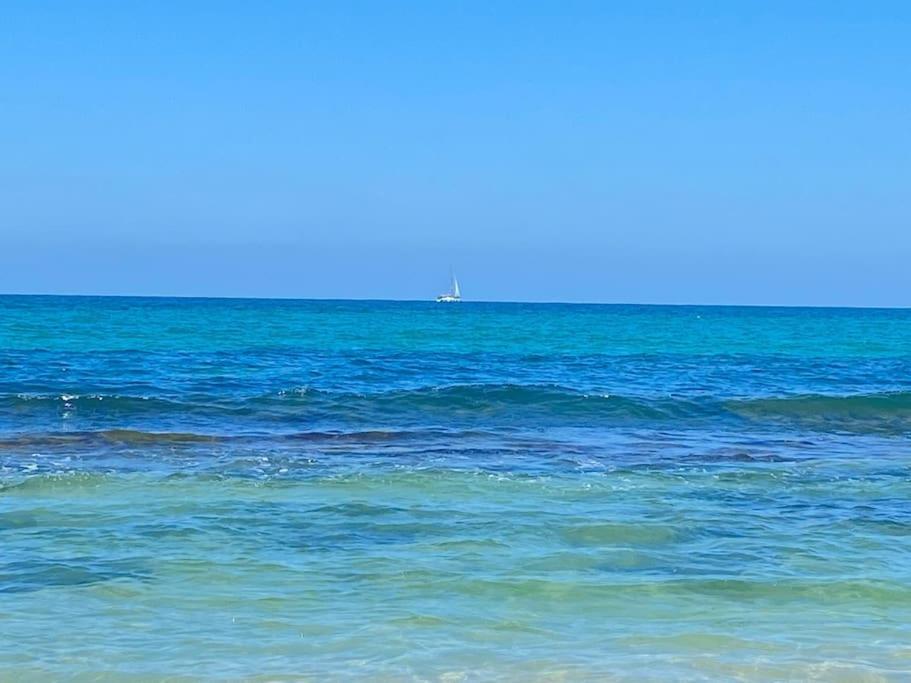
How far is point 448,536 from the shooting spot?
9148 millimetres

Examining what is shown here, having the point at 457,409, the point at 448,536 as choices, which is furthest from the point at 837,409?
the point at 448,536

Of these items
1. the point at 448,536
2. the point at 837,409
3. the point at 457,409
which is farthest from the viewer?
the point at 837,409

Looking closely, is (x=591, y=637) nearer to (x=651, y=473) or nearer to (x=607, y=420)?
(x=651, y=473)

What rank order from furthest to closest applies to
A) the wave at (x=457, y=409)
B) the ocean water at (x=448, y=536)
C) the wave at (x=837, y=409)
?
the wave at (x=837, y=409) < the wave at (x=457, y=409) < the ocean water at (x=448, y=536)

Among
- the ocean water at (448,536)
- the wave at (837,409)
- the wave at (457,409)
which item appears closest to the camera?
the ocean water at (448,536)

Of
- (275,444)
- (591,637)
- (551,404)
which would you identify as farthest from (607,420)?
(591,637)

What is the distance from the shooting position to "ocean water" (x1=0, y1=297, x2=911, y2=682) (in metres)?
6.39

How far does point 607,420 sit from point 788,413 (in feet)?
12.7

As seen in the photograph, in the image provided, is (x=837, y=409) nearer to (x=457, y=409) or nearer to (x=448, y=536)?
(x=457, y=409)

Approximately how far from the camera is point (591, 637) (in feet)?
21.8

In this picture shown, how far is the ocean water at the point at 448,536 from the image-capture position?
21.0ft

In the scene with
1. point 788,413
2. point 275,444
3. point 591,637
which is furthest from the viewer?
point 788,413

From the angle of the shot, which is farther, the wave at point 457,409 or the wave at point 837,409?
the wave at point 837,409

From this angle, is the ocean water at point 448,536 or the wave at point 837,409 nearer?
the ocean water at point 448,536
